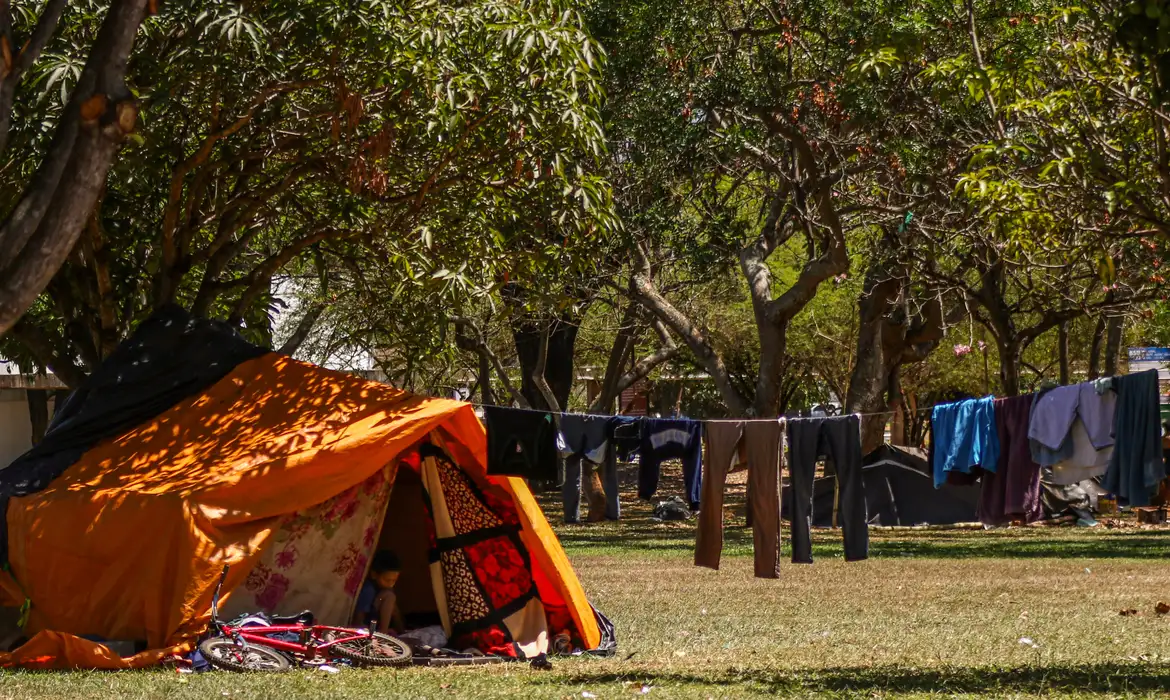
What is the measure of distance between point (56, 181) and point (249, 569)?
16.2ft

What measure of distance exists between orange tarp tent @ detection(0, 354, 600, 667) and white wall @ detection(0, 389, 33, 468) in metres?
30.2

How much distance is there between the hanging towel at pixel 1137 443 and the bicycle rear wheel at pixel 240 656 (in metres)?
6.28

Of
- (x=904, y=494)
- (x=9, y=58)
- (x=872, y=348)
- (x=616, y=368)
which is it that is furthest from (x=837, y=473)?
(x=616, y=368)

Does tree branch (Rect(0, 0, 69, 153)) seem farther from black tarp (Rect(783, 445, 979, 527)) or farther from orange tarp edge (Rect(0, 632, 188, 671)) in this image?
black tarp (Rect(783, 445, 979, 527))

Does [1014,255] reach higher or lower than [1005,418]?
higher

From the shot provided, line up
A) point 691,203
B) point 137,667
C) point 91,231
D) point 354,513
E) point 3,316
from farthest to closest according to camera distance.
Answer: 1. point 691,203
2. point 91,231
3. point 354,513
4. point 137,667
5. point 3,316

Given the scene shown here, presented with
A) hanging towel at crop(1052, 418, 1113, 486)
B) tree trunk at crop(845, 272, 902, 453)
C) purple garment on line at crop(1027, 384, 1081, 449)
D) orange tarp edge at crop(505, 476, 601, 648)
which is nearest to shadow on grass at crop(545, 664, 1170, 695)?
orange tarp edge at crop(505, 476, 601, 648)

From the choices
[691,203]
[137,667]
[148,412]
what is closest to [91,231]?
[148,412]

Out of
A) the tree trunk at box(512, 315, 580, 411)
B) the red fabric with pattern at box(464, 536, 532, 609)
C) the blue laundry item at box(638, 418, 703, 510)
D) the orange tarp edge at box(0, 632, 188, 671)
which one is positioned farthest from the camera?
the tree trunk at box(512, 315, 580, 411)

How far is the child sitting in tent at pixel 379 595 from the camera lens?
35.9 feet

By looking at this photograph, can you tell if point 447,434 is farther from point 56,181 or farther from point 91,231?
point 56,181

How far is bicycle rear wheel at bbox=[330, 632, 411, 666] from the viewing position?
33.3 feet

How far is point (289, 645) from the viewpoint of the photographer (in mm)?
10094

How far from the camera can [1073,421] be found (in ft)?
40.2
